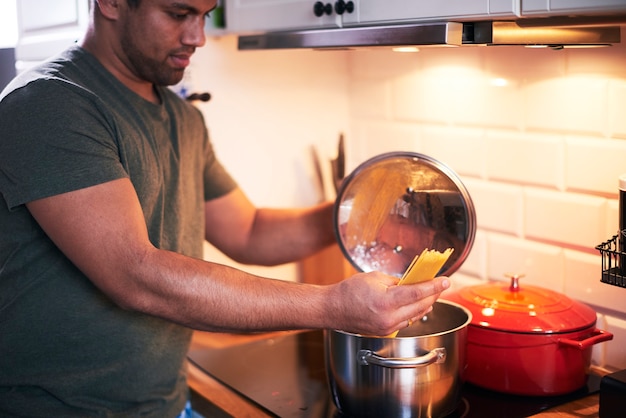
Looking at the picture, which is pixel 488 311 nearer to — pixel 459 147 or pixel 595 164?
pixel 595 164

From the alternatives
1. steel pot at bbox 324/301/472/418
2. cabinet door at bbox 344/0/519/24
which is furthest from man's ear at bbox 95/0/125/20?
steel pot at bbox 324/301/472/418

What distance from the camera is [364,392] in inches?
53.8

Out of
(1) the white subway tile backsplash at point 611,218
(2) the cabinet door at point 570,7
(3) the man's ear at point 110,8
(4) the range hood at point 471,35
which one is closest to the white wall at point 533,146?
(1) the white subway tile backsplash at point 611,218

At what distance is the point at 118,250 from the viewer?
1.28m

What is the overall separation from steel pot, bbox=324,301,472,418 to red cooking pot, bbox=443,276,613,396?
0.10 metres

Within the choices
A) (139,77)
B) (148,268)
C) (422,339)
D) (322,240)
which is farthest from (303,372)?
(139,77)

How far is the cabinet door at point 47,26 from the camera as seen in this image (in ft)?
5.93

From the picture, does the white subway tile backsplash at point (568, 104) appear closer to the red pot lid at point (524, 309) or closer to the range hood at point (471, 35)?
the range hood at point (471, 35)

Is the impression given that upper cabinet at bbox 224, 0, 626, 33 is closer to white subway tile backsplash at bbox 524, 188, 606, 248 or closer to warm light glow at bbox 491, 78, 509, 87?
warm light glow at bbox 491, 78, 509, 87

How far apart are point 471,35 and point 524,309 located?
0.49 meters

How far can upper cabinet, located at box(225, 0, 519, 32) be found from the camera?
1.28m

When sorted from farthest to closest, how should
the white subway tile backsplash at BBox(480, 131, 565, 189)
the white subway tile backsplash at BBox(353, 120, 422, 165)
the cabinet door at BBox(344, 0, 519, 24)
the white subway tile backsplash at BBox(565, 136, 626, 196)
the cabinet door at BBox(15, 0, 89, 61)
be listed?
the white subway tile backsplash at BBox(353, 120, 422, 165) → the cabinet door at BBox(15, 0, 89, 61) → the white subway tile backsplash at BBox(480, 131, 565, 189) → the white subway tile backsplash at BBox(565, 136, 626, 196) → the cabinet door at BBox(344, 0, 519, 24)

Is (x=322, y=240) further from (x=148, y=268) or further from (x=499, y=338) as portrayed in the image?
(x=148, y=268)

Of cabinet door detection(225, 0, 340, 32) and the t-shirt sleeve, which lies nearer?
the t-shirt sleeve
